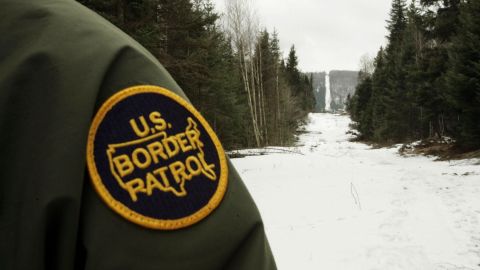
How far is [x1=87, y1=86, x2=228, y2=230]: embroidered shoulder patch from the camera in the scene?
1.72 ft

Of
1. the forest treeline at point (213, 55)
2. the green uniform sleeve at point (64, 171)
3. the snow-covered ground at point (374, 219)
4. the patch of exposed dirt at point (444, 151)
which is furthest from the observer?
the patch of exposed dirt at point (444, 151)

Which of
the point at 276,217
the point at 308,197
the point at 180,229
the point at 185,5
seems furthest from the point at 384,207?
the point at 185,5

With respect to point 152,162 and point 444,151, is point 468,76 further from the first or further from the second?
point 152,162

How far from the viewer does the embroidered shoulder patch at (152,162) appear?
52cm

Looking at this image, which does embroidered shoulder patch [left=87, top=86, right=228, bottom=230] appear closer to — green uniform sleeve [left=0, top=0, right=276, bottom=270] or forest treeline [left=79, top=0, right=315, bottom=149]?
green uniform sleeve [left=0, top=0, right=276, bottom=270]

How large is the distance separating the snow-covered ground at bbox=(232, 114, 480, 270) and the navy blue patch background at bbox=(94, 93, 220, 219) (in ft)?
12.7

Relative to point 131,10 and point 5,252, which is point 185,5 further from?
point 5,252

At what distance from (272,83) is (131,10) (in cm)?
2313

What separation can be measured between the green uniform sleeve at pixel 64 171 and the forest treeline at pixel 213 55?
7.04m

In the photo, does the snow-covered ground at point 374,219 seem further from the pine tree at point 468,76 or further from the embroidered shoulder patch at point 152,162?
the pine tree at point 468,76

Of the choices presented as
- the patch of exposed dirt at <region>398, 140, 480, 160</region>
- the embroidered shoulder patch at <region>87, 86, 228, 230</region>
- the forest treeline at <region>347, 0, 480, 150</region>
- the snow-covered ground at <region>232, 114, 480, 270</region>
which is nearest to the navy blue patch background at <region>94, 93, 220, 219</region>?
the embroidered shoulder patch at <region>87, 86, 228, 230</region>

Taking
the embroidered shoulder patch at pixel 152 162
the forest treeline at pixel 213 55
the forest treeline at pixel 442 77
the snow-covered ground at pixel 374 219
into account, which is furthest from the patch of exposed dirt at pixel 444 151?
the embroidered shoulder patch at pixel 152 162

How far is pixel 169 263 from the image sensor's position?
52cm

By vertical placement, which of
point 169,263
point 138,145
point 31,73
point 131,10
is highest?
point 131,10
